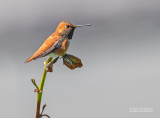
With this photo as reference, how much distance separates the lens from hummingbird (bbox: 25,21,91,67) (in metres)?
0.25

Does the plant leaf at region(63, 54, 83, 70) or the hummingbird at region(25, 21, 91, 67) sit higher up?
the hummingbird at region(25, 21, 91, 67)

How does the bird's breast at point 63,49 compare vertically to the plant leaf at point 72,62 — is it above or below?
above

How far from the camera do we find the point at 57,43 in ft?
0.98

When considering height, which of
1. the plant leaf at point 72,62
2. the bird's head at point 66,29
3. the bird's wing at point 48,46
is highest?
the bird's head at point 66,29

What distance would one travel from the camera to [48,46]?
0.27m

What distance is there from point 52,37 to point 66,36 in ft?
0.12

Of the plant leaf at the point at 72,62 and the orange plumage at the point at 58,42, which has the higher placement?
the orange plumage at the point at 58,42

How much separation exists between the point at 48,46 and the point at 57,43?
1.3 inches

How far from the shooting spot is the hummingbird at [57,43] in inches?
9.8

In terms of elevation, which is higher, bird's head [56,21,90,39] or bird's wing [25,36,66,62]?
bird's head [56,21,90,39]

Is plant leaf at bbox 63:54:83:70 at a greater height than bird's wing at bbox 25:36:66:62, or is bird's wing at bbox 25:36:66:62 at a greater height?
bird's wing at bbox 25:36:66:62

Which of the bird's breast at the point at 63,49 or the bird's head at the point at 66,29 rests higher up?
the bird's head at the point at 66,29

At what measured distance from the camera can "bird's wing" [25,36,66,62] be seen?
246 millimetres

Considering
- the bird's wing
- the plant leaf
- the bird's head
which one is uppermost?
the bird's head
